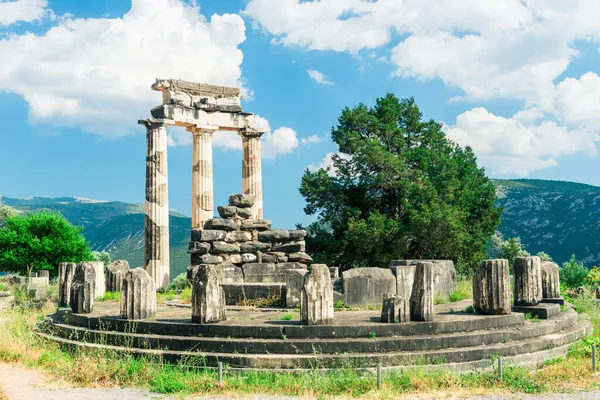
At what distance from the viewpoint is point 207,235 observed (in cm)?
1895

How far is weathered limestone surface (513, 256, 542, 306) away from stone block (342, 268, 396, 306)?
2.83m

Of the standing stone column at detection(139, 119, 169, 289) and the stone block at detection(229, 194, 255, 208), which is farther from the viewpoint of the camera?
the standing stone column at detection(139, 119, 169, 289)

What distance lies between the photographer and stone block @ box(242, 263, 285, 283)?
60.8 ft

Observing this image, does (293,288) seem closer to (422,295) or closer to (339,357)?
(422,295)

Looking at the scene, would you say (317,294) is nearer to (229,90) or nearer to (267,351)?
(267,351)

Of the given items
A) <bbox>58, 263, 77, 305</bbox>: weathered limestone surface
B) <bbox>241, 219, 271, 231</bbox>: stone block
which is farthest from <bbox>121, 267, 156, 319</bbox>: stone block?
<bbox>241, 219, 271, 231</bbox>: stone block

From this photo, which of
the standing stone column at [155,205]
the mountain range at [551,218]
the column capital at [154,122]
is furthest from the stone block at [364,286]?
the mountain range at [551,218]

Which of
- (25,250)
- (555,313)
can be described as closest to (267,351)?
(555,313)

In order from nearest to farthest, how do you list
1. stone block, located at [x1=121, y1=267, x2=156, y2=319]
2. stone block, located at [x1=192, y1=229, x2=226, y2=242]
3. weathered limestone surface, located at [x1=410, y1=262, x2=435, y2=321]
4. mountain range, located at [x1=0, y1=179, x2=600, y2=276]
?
weathered limestone surface, located at [x1=410, y1=262, x2=435, y2=321] → stone block, located at [x1=121, y1=267, x2=156, y2=319] → stone block, located at [x1=192, y1=229, x2=226, y2=242] → mountain range, located at [x1=0, y1=179, x2=600, y2=276]

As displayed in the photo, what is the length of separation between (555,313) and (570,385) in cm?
441

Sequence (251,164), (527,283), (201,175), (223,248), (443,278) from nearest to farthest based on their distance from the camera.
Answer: (527,283) < (443,278) < (223,248) < (201,175) < (251,164)

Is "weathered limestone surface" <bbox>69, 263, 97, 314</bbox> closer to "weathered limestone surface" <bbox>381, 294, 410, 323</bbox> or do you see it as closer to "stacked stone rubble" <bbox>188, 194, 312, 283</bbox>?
"stacked stone rubble" <bbox>188, 194, 312, 283</bbox>

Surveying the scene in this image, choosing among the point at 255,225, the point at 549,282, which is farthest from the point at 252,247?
the point at 549,282

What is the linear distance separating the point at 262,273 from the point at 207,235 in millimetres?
1978
